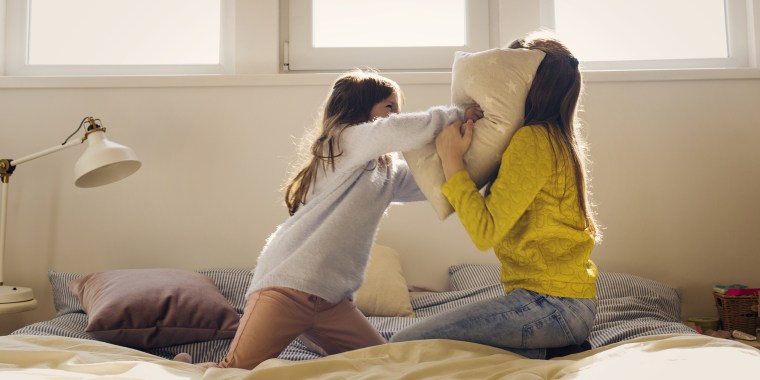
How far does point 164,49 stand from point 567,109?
193cm

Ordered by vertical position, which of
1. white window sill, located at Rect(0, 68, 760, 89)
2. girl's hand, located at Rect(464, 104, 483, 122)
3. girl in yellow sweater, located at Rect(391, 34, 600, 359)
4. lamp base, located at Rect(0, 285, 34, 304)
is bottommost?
lamp base, located at Rect(0, 285, 34, 304)

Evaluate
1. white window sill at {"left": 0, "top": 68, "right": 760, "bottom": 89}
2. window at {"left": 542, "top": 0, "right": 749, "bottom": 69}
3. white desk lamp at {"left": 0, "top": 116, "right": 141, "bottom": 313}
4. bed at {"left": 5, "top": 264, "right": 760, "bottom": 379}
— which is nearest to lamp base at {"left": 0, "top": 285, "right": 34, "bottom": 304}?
white desk lamp at {"left": 0, "top": 116, "right": 141, "bottom": 313}

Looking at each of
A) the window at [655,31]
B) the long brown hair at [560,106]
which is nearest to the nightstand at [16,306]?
the long brown hair at [560,106]

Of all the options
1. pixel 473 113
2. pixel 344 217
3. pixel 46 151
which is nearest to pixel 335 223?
pixel 344 217

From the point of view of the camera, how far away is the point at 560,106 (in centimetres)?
158

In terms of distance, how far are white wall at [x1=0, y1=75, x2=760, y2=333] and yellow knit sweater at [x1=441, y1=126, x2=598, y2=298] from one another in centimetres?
116

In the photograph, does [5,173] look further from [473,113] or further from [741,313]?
[741,313]

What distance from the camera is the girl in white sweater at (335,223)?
5.24 feet

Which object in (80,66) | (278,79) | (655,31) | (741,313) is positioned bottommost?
(741,313)

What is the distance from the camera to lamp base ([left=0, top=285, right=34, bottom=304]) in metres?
2.34

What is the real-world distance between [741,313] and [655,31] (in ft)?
3.92

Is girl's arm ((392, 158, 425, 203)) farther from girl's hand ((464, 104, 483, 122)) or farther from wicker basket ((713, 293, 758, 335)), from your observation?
wicker basket ((713, 293, 758, 335))

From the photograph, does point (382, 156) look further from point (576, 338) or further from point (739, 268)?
point (739, 268)

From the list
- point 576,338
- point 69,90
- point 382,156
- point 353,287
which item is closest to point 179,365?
point 353,287
